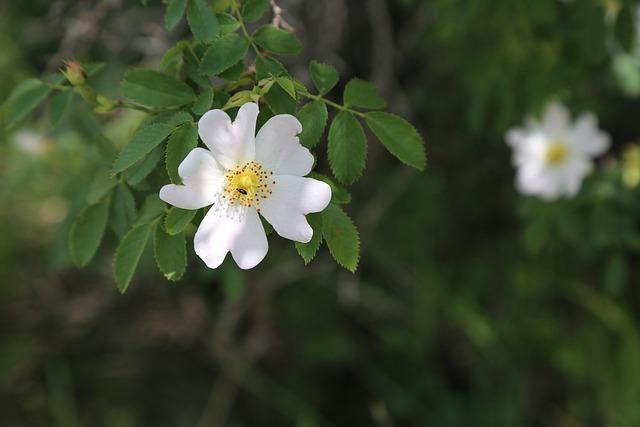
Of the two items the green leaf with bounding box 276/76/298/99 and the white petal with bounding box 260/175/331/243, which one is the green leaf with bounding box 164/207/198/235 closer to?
→ the white petal with bounding box 260/175/331/243

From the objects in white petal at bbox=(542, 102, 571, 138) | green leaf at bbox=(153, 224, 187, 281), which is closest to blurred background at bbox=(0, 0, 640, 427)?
white petal at bbox=(542, 102, 571, 138)

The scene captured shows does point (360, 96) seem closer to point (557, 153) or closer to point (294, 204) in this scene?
point (294, 204)

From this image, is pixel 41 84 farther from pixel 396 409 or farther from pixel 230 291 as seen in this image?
pixel 396 409

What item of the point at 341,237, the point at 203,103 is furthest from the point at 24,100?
the point at 341,237

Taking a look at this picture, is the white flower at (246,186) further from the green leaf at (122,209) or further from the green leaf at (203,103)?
the green leaf at (122,209)

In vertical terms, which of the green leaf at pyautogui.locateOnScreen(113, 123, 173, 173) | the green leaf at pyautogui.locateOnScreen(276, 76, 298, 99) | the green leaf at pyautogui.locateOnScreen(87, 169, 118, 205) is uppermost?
the green leaf at pyautogui.locateOnScreen(276, 76, 298, 99)

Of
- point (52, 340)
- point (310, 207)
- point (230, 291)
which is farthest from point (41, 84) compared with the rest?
point (52, 340)
